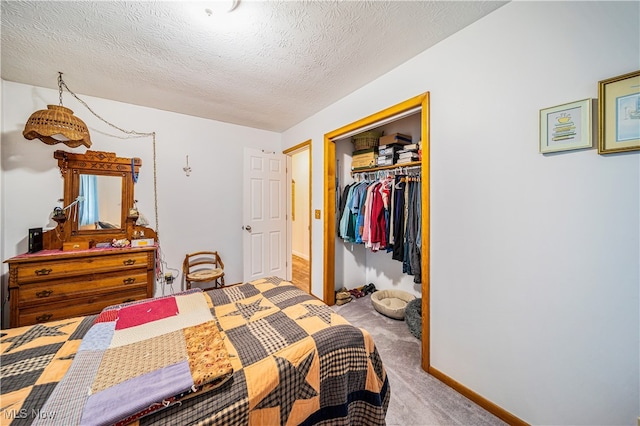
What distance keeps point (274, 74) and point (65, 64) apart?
5.63ft

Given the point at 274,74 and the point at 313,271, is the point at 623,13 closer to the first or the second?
the point at 274,74

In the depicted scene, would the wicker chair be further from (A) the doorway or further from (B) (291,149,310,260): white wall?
(B) (291,149,310,260): white wall

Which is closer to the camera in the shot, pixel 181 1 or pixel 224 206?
pixel 181 1

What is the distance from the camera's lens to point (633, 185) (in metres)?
0.99

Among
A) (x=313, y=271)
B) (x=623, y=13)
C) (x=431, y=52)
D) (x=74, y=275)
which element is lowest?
(x=313, y=271)

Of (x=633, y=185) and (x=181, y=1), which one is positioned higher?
(x=181, y=1)

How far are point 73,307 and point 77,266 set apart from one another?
0.37 meters

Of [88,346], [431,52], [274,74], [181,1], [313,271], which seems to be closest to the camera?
[88,346]

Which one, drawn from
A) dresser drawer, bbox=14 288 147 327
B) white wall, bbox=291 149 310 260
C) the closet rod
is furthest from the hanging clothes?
dresser drawer, bbox=14 288 147 327

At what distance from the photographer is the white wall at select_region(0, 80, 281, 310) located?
2.19 metres

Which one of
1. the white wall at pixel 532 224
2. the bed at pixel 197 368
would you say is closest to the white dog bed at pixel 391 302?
the white wall at pixel 532 224

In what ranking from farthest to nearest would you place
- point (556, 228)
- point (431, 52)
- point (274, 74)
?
1. point (274, 74)
2. point (431, 52)
3. point (556, 228)

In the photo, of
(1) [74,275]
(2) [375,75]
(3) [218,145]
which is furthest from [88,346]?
(3) [218,145]

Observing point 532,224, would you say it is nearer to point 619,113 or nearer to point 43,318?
point 619,113
